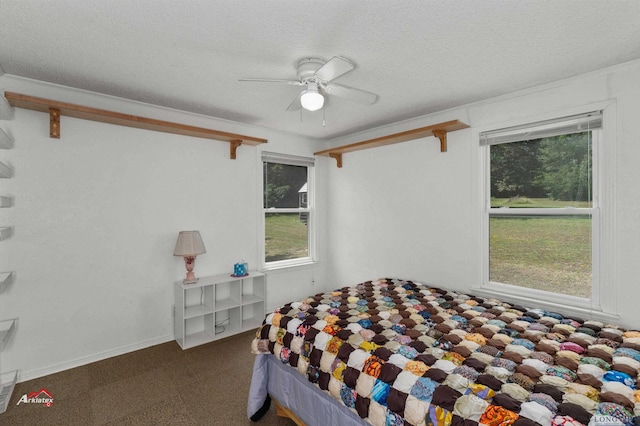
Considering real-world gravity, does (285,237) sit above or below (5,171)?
below

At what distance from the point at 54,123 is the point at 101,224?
0.90 meters

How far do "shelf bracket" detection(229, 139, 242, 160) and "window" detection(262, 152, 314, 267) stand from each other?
447 millimetres

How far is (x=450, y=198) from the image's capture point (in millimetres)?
3168

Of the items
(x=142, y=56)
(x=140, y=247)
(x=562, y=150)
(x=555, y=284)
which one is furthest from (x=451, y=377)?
(x=140, y=247)

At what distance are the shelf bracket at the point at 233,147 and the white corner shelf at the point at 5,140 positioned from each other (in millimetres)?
1807

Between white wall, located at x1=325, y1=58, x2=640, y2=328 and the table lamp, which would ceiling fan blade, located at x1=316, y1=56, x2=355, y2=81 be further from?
the table lamp

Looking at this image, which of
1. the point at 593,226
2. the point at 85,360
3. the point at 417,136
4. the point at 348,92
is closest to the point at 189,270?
the point at 85,360

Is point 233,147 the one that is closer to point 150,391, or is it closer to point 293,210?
point 293,210

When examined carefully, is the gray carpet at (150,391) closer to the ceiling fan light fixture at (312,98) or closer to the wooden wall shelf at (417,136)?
the ceiling fan light fixture at (312,98)

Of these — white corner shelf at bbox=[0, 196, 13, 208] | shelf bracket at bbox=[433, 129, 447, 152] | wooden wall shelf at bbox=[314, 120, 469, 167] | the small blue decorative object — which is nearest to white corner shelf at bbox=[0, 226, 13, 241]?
white corner shelf at bbox=[0, 196, 13, 208]

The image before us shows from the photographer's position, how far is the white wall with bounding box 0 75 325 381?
97.3 inches

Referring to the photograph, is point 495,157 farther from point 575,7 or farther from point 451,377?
point 451,377

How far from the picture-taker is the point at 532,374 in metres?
1.46

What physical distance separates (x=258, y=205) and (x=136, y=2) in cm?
255
